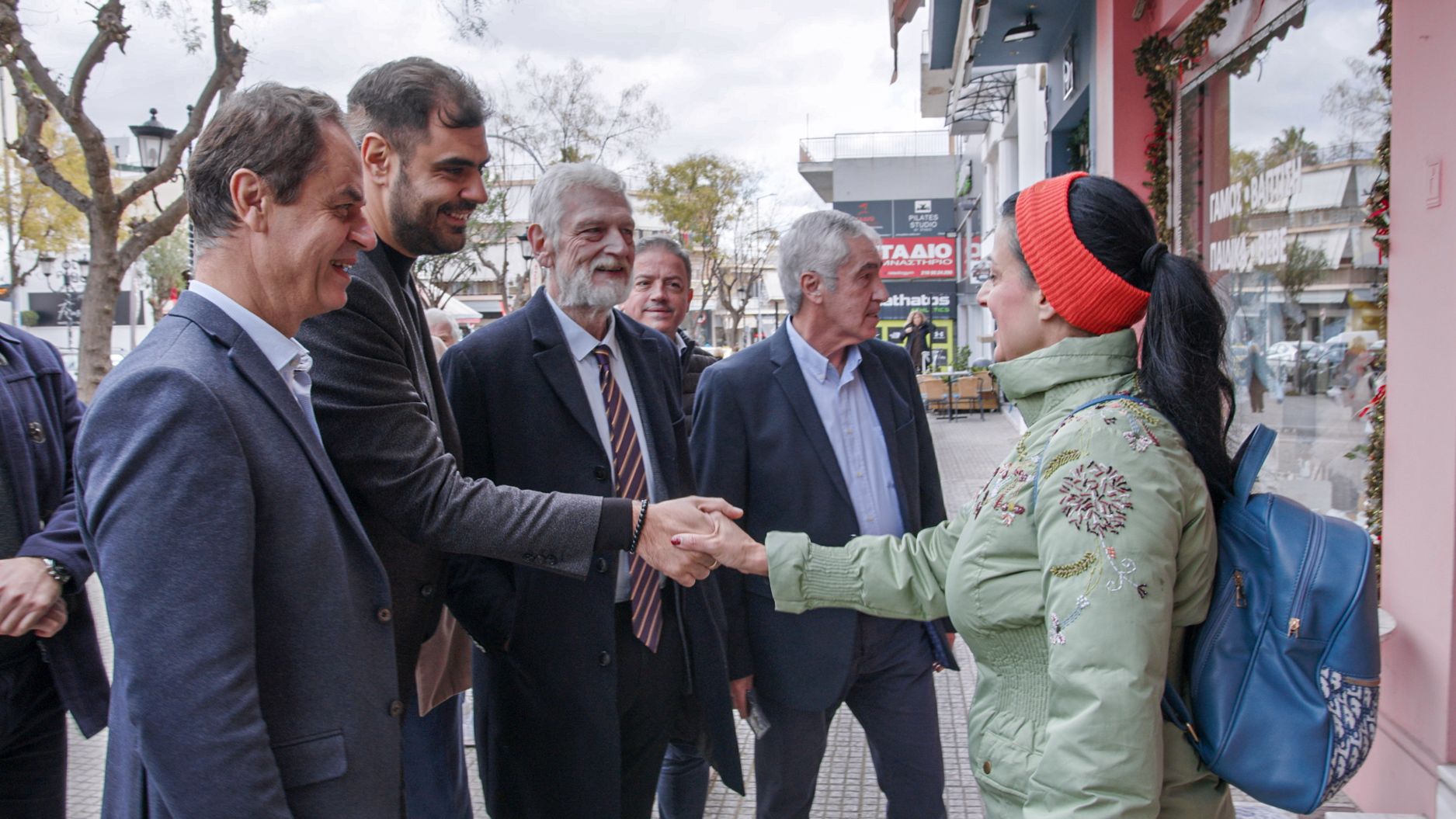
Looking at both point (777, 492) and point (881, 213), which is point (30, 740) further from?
point (881, 213)

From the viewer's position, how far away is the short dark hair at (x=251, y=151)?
165 centimetres

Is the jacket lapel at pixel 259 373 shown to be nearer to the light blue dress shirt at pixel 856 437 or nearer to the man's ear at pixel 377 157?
the man's ear at pixel 377 157

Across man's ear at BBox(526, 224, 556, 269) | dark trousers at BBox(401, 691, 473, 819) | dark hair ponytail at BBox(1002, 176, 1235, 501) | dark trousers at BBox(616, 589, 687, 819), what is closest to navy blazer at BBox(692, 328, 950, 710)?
dark trousers at BBox(616, 589, 687, 819)

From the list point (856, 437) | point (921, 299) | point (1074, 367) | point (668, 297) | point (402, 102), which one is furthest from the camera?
point (921, 299)

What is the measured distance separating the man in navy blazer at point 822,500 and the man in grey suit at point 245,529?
145cm

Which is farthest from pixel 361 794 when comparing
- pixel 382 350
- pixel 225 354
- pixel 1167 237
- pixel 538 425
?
pixel 1167 237

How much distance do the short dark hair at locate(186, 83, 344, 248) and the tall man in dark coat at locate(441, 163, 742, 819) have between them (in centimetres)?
103

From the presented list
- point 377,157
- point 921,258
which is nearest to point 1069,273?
point 377,157

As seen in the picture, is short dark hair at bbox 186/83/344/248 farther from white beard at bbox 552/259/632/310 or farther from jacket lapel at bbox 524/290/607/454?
white beard at bbox 552/259/632/310

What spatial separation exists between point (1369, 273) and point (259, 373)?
166 inches

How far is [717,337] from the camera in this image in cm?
8719

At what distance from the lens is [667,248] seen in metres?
5.12

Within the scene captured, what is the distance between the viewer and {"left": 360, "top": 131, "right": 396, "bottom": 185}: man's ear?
2.29 m

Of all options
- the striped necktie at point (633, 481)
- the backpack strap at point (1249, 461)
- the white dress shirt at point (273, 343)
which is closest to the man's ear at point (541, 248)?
the striped necktie at point (633, 481)
